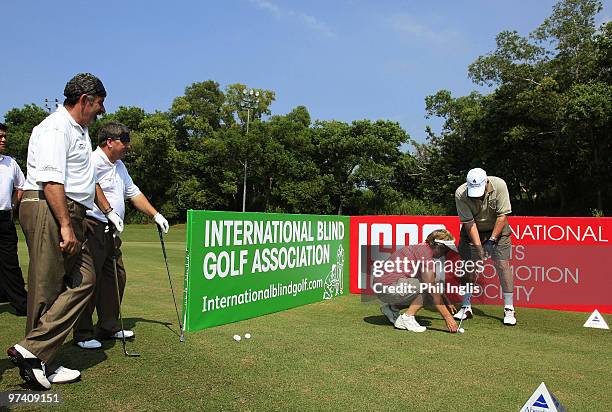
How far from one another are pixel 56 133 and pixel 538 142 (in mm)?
38740

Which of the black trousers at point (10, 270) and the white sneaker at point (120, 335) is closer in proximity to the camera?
the white sneaker at point (120, 335)

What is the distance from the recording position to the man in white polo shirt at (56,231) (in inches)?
135

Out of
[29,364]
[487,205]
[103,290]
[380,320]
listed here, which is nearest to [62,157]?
Answer: [29,364]

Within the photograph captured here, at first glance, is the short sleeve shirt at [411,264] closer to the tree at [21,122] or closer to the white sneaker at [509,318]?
the white sneaker at [509,318]

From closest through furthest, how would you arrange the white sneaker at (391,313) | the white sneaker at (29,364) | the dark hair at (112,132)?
the white sneaker at (29,364)
the dark hair at (112,132)
the white sneaker at (391,313)

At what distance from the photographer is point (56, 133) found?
3500mm

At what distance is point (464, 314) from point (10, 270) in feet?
17.2

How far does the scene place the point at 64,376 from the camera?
3631 mm

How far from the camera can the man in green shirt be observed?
6.74 metres

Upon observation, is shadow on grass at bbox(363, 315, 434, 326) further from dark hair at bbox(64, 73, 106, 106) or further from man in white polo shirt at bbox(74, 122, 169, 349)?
dark hair at bbox(64, 73, 106, 106)

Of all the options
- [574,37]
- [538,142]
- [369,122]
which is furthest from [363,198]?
[574,37]

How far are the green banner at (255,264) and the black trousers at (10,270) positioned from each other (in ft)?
6.40

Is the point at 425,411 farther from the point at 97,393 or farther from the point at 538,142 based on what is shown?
the point at 538,142

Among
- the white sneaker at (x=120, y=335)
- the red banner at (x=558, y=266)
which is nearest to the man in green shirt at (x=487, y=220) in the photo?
the red banner at (x=558, y=266)
